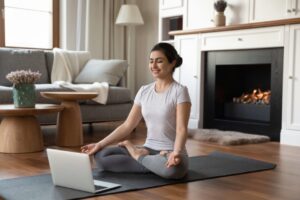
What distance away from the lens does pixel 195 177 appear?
96.3 inches

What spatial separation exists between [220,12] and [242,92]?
3.13 feet

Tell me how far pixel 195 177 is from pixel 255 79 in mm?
2478

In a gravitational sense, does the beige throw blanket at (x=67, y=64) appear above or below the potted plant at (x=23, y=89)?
above

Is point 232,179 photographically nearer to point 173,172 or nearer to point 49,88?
point 173,172

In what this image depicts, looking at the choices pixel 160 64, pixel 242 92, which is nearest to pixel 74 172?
pixel 160 64

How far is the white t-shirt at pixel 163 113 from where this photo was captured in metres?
2.37

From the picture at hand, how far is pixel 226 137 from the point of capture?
3.85 m

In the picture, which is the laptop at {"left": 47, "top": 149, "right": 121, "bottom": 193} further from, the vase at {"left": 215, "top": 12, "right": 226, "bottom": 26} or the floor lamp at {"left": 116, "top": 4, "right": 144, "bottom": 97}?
the floor lamp at {"left": 116, "top": 4, "right": 144, "bottom": 97}

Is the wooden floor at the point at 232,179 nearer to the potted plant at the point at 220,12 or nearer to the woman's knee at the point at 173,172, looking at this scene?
the woman's knee at the point at 173,172

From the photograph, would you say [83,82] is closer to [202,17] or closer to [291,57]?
[202,17]

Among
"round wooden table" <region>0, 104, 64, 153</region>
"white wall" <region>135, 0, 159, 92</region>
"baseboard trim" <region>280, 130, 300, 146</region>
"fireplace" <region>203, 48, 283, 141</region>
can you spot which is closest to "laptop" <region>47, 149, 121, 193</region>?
"round wooden table" <region>0, 104, 64, 153</region>

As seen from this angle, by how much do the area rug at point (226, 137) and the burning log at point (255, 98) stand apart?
404mm

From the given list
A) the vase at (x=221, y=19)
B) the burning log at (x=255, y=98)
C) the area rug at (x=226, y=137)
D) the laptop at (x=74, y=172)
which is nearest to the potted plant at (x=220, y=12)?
the vase at (x=221, y=19)

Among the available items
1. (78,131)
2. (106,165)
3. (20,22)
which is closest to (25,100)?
(78,131)
